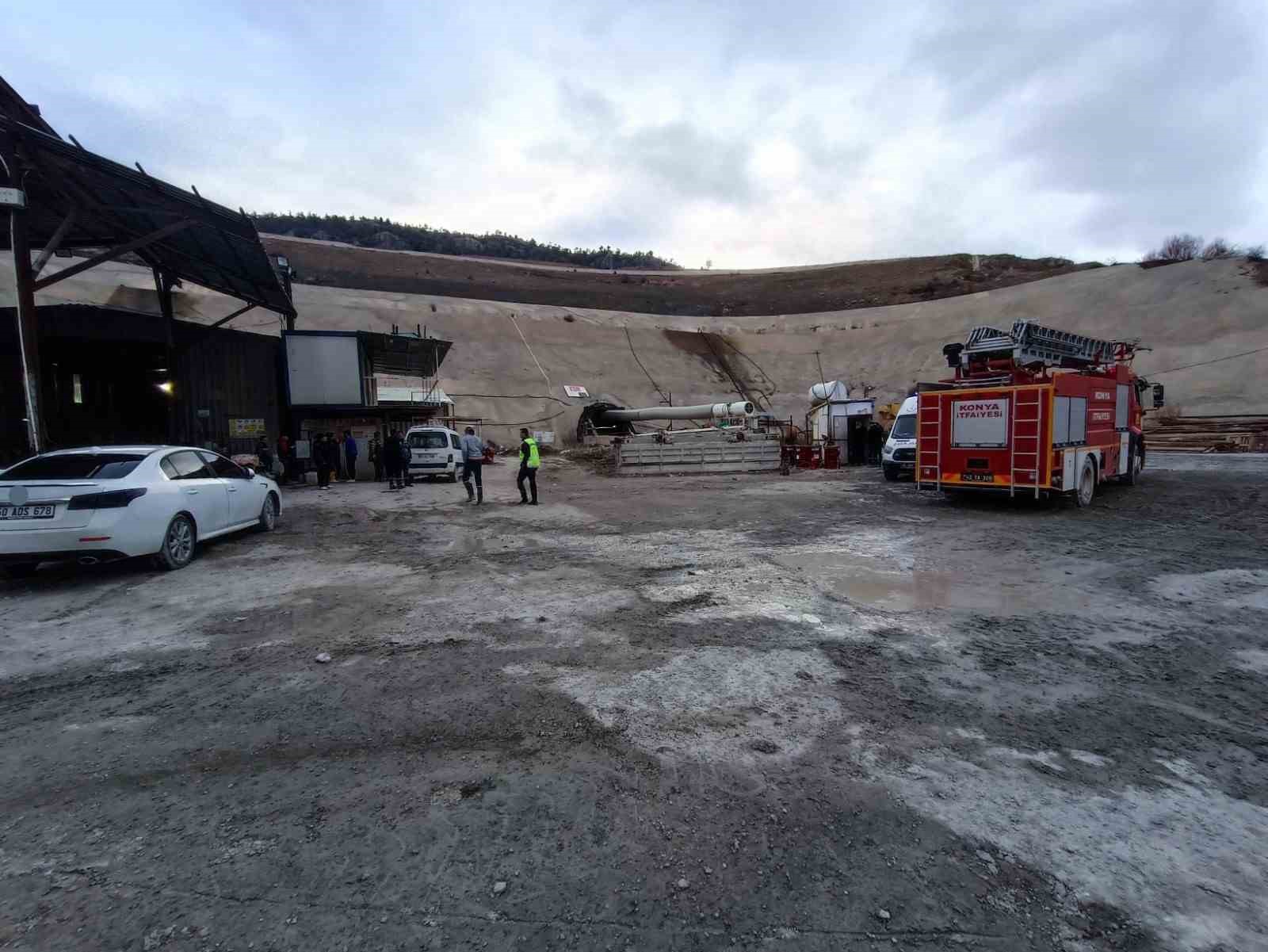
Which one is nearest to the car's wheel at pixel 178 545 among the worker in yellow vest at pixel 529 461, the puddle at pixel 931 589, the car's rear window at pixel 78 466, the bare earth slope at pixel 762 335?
the car's rear window at pixel 78 466

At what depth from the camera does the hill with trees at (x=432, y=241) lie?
253 feet

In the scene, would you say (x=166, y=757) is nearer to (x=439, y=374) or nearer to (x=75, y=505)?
(x=75, y=505)

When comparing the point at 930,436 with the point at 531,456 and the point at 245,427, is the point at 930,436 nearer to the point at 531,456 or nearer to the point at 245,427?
the point at 531,456

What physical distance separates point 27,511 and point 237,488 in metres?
2.73

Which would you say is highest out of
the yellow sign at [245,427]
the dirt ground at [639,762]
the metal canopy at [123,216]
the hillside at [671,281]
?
the hillside at [671,281]

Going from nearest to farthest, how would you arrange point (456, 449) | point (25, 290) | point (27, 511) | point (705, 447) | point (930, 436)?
point (27, 511)
point (25, 290)
point (930, 436)
point (456, 449)
point (705, 447)

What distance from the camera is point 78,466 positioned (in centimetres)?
687

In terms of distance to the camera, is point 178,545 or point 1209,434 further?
point 1209,434

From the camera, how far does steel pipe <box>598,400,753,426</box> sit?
86.7 ft

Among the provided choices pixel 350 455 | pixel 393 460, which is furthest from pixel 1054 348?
pixel 350 455

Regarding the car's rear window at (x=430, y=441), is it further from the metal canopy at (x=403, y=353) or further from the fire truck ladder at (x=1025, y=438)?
the fire truck ladder at (x=1025, y=438)

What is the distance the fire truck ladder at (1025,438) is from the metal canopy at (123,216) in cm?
1558

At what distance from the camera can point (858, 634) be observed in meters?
4.95

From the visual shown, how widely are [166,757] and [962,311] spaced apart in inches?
1991
